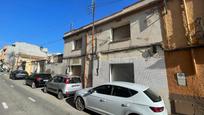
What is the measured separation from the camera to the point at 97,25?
1334cm

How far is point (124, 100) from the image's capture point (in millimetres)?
5957

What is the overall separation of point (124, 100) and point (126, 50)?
504cm

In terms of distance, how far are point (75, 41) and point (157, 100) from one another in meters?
12.1

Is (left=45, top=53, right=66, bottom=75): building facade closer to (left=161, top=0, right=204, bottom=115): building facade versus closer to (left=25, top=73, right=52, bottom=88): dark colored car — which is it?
(left=25, top=73, right=52, bottom=88): dark colored car

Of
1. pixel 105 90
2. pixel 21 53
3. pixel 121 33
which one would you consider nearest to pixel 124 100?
pixel 105 90

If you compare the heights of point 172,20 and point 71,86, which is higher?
point 172,20

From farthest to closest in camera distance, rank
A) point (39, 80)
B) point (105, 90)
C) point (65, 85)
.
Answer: point (39, 80) < point (65, 85) < point (105, 90)

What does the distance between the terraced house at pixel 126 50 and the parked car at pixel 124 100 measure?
8.87ft

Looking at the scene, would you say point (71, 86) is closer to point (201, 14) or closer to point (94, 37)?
point (94, 37)

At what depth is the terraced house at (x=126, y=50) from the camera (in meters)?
8.73

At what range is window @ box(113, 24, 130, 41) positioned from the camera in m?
11.0

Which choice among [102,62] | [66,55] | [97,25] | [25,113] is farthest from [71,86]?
[66,55]

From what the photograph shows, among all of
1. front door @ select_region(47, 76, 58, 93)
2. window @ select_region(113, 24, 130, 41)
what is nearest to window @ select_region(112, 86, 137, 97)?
window @ select_region(113, 24, 130, 41)

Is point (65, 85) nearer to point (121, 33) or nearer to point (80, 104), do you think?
point (80, 104)
